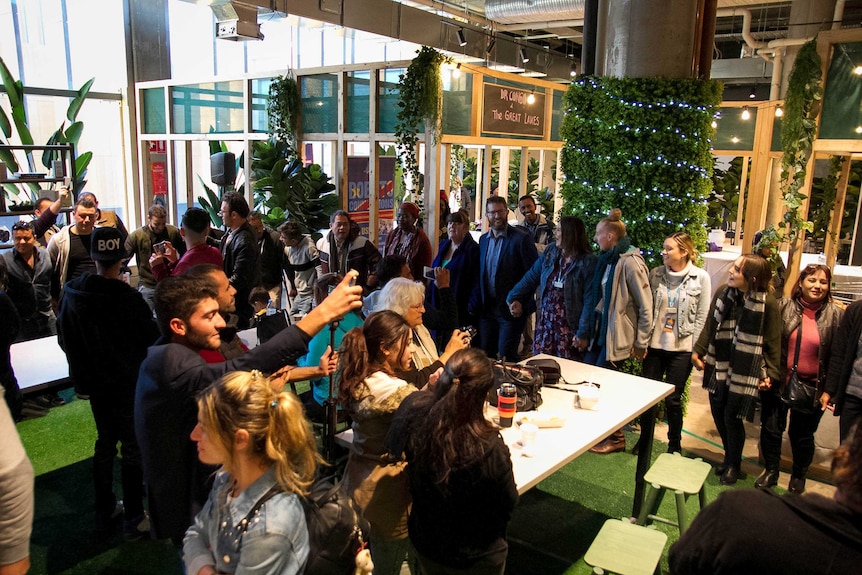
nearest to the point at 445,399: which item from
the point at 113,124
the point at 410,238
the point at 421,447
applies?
the point at 421,447

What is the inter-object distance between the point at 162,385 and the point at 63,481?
7.77ft

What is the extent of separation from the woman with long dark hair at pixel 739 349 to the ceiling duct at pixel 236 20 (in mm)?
5312

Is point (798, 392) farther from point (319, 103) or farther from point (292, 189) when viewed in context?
point (319, 103)

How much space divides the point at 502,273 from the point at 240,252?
81.7 inches

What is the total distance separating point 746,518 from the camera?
1.35 meters

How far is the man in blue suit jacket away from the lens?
5.45 meters

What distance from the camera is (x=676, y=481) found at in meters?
3.12

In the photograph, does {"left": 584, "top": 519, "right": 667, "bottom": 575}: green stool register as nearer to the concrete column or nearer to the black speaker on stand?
the concrete column

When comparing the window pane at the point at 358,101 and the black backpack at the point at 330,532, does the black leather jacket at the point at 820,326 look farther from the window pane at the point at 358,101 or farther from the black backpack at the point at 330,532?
the window pane at the point at 358,101

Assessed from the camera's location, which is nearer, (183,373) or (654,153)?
(183,373)

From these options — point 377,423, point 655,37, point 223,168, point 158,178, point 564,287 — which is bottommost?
point 377,423

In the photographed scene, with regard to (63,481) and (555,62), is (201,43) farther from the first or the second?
(63,481)

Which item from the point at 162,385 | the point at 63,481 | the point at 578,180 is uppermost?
the point at 578,180

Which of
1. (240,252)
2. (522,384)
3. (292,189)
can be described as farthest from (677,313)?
(292,189)
